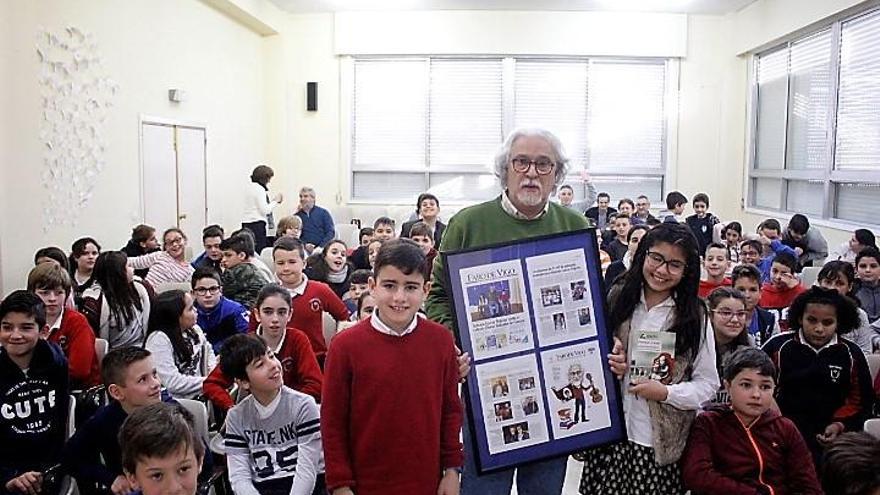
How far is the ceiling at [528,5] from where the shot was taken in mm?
11516

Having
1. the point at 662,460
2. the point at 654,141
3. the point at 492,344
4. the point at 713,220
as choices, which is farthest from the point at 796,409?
the point at 654,141

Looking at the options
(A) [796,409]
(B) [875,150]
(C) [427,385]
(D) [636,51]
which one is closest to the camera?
(C) [427,385]

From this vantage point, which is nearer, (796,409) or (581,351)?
(581,351)

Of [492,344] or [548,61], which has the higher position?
[548,61]

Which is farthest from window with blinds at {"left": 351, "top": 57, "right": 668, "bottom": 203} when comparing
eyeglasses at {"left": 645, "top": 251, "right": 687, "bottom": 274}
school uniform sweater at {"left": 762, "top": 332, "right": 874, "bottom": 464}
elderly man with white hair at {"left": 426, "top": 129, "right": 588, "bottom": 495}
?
eyeglasses at {"left": 645, "top": 251, "right": 687, "bottom": 274}

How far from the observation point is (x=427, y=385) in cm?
221

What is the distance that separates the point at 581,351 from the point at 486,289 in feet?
1.14

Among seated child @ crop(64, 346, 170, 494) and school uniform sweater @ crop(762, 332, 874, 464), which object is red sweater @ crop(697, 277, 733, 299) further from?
seated child @ crop(64, 346, 170, 494)

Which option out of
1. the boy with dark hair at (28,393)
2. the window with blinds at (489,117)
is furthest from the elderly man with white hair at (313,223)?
the boy with dark hair at (28,393)

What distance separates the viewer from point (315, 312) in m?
4.50

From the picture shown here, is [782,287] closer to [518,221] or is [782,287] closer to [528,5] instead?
[518,221]

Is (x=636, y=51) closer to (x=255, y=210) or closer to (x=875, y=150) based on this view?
(x=875, y=150)

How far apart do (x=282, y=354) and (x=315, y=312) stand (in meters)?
0.99

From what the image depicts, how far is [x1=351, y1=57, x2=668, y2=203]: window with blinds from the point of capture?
1242 centimetres
